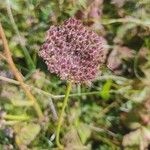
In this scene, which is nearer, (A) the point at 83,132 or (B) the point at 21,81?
(B) the point at 21,81

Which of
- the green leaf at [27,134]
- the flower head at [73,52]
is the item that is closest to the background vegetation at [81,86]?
Answer: the green leaf at [27,134]

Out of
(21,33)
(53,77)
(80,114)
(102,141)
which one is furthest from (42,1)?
(102,141)

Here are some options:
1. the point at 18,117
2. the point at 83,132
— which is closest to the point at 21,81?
the point at 18,117

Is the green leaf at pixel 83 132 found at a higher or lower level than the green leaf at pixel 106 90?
lower

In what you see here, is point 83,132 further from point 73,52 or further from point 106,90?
point 73,52

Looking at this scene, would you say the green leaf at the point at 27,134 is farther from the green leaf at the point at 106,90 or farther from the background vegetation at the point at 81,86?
the green leaf at the point at 106,90

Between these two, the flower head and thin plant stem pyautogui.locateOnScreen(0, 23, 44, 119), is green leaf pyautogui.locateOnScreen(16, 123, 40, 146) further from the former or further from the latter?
the flower head

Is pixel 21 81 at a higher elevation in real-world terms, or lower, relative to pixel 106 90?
higher
